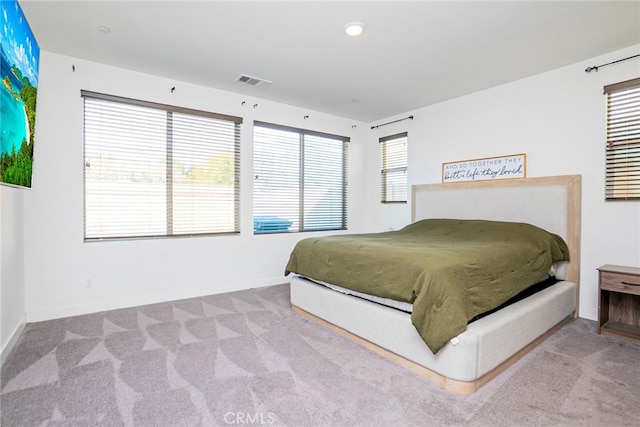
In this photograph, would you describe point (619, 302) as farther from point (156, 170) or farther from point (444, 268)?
point (156, 170)

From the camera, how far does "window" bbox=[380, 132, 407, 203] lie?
4.94 meters

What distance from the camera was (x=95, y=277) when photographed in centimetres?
325

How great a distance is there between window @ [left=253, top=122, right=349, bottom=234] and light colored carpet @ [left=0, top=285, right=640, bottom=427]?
2008mm

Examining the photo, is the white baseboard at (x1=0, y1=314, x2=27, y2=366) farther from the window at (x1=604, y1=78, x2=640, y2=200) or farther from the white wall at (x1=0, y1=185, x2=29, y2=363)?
the window at (x1=604, y1=78, x2=640, y2=200)

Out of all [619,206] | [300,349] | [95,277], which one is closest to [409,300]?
[300,349]

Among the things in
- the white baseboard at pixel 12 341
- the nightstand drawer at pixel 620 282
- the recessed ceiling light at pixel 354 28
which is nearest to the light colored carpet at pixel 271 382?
the white baseboard at pixel 12 341

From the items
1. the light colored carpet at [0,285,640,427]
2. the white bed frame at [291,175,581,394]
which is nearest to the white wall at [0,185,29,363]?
the light colored carpet at [0,285,640,427]

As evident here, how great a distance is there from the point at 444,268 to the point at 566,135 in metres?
2.42

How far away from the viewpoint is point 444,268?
199 centimetres

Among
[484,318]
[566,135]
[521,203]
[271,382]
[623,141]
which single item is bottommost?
[271,382]

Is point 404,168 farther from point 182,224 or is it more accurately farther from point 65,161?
point 65,161

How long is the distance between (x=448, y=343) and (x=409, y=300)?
0.33 m

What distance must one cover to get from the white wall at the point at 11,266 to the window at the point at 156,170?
550mm

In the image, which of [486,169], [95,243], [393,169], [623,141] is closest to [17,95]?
[95,243]
